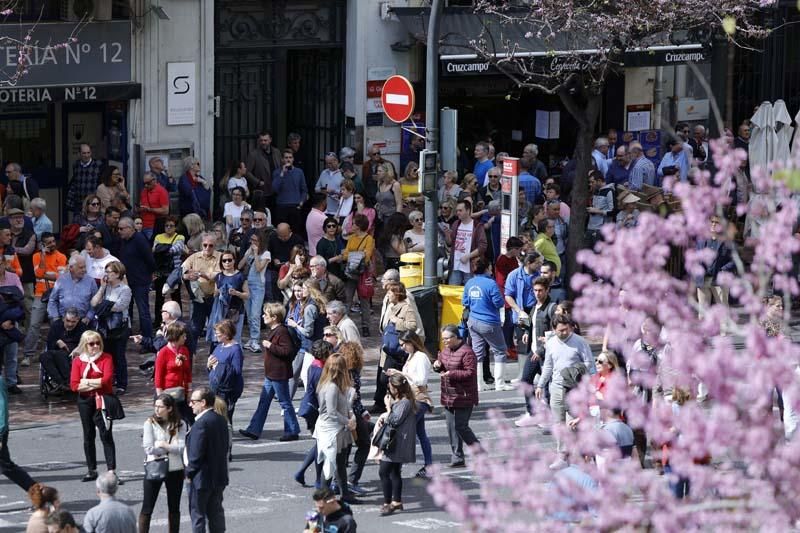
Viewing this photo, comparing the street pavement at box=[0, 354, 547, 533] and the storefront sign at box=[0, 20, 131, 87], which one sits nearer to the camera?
the street pavement at box=[0, 354, 547, 533]

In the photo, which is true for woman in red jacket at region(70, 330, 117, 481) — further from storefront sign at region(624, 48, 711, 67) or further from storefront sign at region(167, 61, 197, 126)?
storefront sign at region(624, 48, 711, 67)

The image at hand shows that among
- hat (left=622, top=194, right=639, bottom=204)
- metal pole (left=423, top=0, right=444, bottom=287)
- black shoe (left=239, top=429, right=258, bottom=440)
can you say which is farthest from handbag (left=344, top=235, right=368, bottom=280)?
hat (left=622, top=194, right=639, bottom=204)

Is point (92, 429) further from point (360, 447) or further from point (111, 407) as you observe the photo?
point (360, 447)

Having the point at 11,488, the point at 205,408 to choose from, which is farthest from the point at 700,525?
the point at 11,488

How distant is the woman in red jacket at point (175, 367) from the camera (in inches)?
571

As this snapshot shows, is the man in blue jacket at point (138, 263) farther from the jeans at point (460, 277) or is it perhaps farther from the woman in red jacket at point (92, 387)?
the woman in red jacket at point (92, 387)

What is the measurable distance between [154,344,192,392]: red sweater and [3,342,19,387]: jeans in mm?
3321

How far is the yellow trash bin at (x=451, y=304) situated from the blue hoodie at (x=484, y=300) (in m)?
1.16

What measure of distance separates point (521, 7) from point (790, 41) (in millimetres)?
9496

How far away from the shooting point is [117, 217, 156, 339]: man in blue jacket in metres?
19.1

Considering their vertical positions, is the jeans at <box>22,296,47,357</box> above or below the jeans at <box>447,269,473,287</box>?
below

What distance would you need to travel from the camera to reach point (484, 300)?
1722cm

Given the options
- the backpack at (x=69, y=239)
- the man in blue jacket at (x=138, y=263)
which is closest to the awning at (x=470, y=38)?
the backpack at (x=69, y=239)

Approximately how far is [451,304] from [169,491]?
6.54 meters
